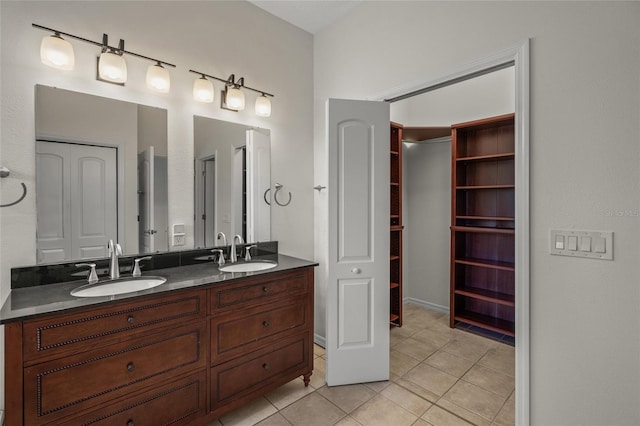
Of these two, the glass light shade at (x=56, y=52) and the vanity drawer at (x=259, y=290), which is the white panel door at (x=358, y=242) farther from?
the glass light shade at (x=56, y=52)

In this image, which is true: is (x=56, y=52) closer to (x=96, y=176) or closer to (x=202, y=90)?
(x=96, y=176)

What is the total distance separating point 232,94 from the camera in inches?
92.3

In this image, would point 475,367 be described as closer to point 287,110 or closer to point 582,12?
point 582,12

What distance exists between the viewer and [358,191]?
2.23 m

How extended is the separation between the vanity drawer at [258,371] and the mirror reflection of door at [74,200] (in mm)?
1058

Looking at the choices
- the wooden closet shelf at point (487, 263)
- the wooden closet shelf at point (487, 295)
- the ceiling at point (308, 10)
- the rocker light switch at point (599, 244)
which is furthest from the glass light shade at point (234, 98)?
the wooden closet shelf at point (487, 295)

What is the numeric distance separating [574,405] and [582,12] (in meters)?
1.93

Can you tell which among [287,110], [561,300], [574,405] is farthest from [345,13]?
[574,405]

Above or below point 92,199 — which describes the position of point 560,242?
below

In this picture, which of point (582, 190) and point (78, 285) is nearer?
point (582, 190)

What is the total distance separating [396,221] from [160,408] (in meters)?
2.55

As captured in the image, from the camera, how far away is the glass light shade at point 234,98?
234 cm

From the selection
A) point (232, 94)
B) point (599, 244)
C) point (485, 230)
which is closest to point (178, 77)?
point (232, 94)

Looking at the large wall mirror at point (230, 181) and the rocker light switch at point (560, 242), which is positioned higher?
the large wall mirror at point (230, 181)
